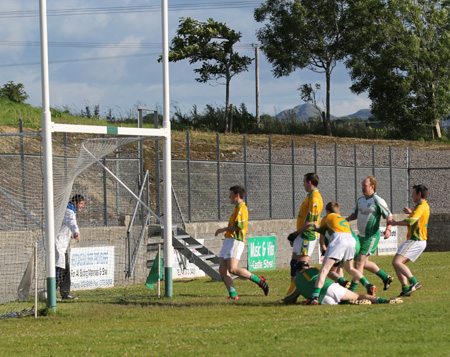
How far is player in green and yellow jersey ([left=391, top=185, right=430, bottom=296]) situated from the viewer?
37.4ft

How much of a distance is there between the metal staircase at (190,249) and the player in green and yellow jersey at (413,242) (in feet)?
16.6

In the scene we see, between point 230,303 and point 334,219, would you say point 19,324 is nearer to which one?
point 230,303

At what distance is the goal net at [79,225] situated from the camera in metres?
12.3

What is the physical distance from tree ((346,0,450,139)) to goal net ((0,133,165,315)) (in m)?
31.1

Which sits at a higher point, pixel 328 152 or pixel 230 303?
pixel 328 152

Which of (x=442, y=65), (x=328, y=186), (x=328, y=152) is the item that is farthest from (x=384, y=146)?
(x=328, y=186)

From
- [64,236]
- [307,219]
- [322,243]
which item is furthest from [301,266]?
[64,236]

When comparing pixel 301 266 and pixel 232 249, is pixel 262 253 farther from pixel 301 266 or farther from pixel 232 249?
pixel 301 266

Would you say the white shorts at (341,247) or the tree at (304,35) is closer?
the white shorts at (341,247)

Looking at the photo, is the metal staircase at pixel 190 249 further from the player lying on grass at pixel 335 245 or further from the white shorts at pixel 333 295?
the white shorts at pixel 333 295

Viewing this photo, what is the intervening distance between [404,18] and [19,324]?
41.8 meters

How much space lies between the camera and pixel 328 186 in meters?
25.3

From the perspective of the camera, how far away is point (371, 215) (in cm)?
1165

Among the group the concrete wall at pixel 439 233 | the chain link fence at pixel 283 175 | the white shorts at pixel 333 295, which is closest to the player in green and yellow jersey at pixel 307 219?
the white shorts at pixel 333 295
